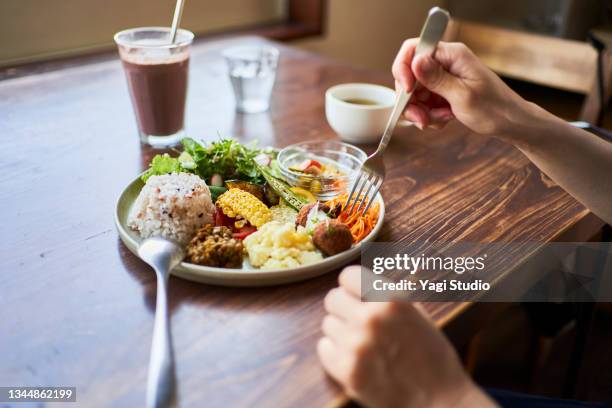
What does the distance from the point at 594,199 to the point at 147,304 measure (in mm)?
769

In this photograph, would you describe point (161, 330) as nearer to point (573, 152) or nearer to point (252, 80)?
point (573, 152)

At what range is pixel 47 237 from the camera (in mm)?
927

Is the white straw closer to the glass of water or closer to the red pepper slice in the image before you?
the glass of water

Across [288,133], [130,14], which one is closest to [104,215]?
[288,133]

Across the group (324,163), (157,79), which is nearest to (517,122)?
(324,163)

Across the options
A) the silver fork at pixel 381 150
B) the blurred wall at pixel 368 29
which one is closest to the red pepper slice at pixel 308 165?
the silver fork at pixel 381 150

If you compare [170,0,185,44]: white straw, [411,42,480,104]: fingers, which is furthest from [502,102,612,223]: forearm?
[170,0,185,44]: white straw

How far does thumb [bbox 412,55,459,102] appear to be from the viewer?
0.92 m

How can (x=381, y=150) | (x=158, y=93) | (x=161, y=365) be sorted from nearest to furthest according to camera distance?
(x=161, y=365)
(x=381, y=150)
(x=158, y=93)

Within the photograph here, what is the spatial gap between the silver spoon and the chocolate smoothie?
0.49 meters

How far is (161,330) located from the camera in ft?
2.26

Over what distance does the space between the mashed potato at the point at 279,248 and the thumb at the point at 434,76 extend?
1.07 feet

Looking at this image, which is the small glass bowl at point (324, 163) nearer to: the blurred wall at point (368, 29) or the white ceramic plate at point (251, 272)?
the white ceramic plate at point (251, 272)

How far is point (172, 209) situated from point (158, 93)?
0.47 meters
